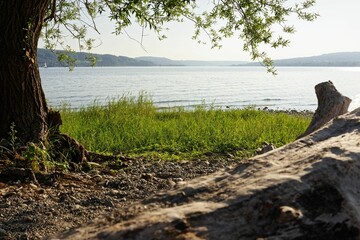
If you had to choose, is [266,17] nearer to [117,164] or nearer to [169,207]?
[117,164]

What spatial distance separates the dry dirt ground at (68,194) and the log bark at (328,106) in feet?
4.71

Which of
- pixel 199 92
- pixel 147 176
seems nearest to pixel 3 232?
pixel 147 176

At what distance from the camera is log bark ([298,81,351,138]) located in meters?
7.07

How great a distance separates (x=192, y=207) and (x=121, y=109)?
15675 millimetres

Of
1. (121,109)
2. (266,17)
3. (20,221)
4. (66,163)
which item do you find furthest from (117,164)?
(121,109)

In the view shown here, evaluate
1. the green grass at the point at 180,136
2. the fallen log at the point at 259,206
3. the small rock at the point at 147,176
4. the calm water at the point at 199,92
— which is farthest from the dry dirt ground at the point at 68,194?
the calm water at the point at 199,92

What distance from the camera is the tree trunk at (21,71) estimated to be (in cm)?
→ 789

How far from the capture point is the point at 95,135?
12.7 metres

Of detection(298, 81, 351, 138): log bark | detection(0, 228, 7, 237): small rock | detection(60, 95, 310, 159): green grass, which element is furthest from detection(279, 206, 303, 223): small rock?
detection(60, 95, 310, 159): green grass

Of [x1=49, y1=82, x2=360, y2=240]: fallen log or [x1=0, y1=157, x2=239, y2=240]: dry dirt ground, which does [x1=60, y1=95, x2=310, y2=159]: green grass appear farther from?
[x1=49, y1=82, x2=360, y2=240]: fallen log

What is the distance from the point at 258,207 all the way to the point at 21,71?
21.2 ft

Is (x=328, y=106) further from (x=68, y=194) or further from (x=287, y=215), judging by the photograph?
(x=287, y=215)

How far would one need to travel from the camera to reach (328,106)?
7188 mm

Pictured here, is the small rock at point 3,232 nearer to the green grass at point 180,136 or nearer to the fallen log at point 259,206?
the fallen log at point 259,206
